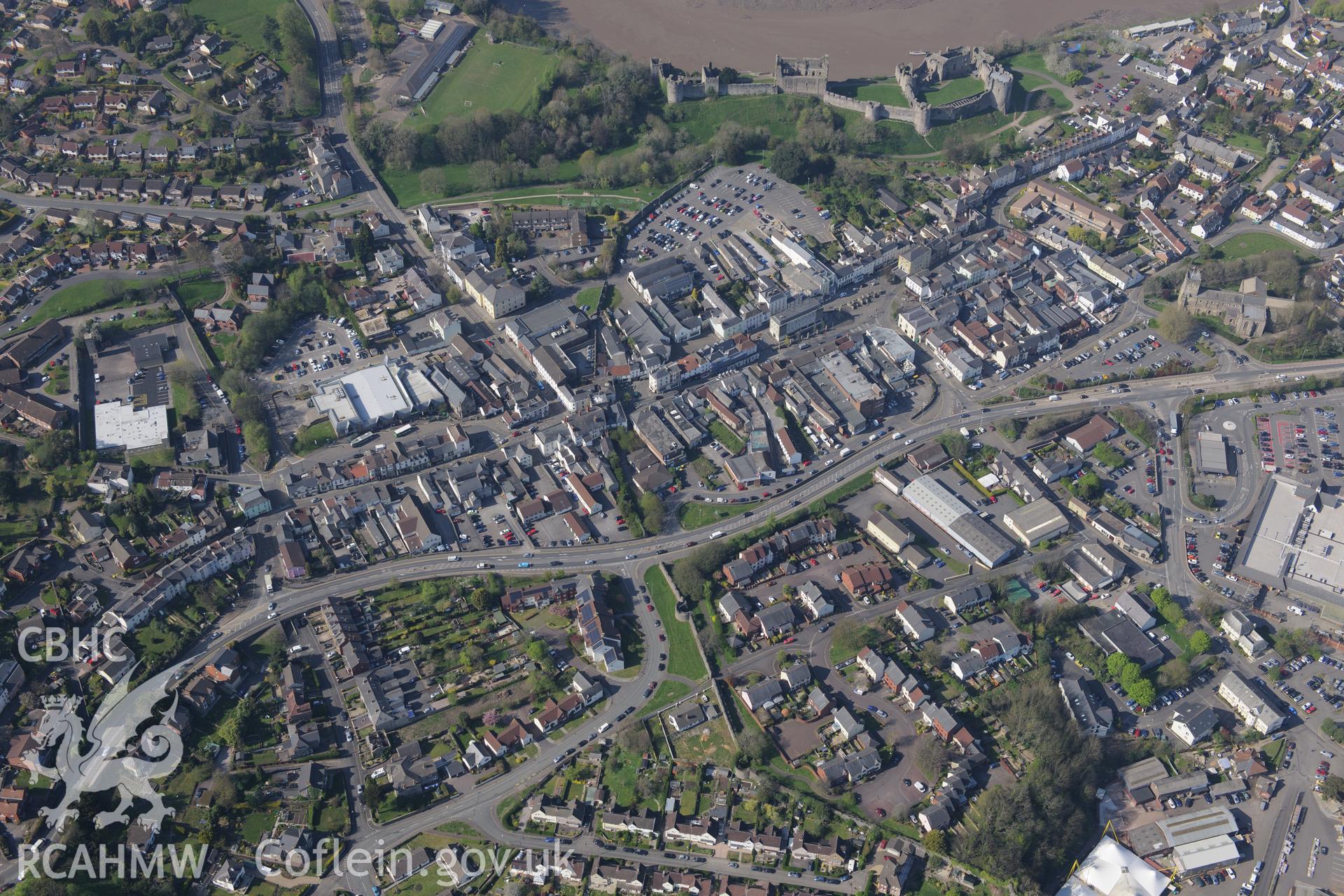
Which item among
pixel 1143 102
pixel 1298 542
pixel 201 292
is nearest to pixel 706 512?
pixel 1298 542

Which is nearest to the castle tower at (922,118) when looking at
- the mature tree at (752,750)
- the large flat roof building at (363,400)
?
the large flat roof building at (363,400)

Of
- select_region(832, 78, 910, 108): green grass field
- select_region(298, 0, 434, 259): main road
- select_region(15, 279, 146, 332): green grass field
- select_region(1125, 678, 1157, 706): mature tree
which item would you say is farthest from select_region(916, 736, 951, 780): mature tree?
select_region(832, 78, 910, 108): green grass field

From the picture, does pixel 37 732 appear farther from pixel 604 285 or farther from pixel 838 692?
pixel 604 285

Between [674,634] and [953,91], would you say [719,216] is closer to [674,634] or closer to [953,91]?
[953,91]

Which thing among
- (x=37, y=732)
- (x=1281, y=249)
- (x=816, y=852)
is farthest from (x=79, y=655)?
(x=1281, y=249)

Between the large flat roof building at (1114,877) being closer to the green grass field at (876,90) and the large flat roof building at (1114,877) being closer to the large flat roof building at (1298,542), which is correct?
the large flat roof building at (1298,542)
